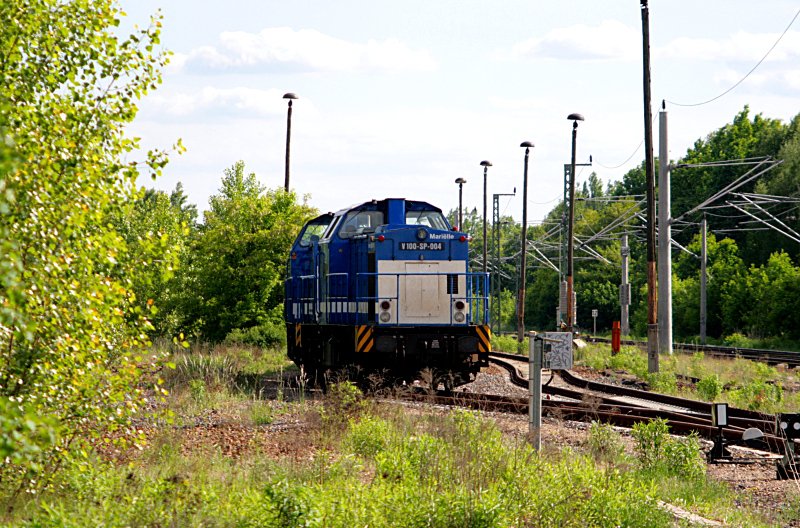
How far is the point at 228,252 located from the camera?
31719 mm

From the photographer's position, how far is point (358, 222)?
781 inches

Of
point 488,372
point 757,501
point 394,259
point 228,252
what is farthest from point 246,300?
point 757,501

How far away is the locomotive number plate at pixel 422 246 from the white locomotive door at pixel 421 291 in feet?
0.86

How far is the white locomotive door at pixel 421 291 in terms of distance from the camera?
18.7 meters

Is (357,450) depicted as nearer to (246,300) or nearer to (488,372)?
(488,372)

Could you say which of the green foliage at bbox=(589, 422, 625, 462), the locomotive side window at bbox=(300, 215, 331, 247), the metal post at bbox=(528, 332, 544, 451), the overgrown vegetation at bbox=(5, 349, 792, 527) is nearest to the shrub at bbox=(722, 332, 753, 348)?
the locomotive side window at bbox=(300, 215, 331, 247)

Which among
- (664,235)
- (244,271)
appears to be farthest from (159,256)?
(244,271)

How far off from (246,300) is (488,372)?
31.1 ft

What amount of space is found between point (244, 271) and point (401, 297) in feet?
44.9

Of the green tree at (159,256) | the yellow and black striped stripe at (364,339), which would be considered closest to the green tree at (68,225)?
the green tree at (159,256)

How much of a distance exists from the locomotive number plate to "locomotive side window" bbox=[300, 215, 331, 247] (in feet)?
12.6

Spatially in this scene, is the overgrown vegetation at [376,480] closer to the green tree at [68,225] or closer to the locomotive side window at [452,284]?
the green tree at [68,225]

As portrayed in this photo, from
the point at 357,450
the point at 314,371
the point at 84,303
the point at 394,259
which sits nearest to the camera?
the point at 84,303

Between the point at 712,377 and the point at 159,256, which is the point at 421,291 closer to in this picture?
the point at 712,377
